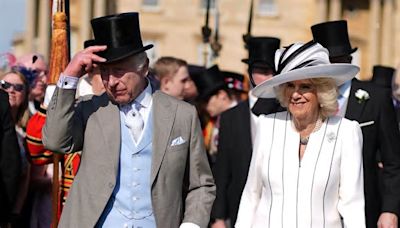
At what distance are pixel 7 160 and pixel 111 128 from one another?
1.72 m

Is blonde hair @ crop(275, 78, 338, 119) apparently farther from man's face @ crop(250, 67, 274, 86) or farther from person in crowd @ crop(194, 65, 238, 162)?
person in crowd @ crop(194, 65, 238, 162)

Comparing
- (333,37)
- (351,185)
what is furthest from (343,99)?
(351,185)

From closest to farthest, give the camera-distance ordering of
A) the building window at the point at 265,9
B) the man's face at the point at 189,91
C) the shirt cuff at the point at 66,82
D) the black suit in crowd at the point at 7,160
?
the shirt cuff at the point at 66,82, the black suit in crowd at the point at 7,160, the man's face at the point at 189,91, the building window at the point at 265,9

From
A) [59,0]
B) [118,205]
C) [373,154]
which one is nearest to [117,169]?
[118,205]

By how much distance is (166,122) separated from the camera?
21.3ft

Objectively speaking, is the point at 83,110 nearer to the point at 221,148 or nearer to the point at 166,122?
the point at 166,122

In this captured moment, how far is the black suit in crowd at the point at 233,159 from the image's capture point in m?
8.98

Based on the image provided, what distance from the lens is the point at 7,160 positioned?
7879mm

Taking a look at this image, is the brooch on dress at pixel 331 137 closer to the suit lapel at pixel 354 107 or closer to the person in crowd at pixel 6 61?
the suit lapel at pixel 354 107

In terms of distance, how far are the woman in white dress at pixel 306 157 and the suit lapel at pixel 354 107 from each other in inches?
46.8

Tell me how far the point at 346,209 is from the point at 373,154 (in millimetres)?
1566

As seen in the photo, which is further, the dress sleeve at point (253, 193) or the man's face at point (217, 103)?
the man's face at point (217, 103)

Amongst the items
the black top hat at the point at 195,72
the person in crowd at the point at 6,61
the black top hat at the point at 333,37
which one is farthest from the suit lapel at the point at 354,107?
the black top hat at the point at 195,72

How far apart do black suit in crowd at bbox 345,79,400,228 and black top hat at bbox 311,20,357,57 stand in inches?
11.7
